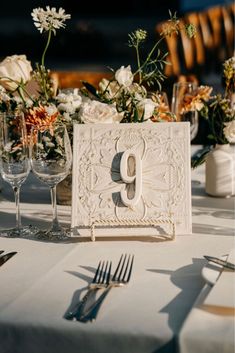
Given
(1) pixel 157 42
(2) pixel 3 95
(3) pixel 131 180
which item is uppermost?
(1) pixel 157 42

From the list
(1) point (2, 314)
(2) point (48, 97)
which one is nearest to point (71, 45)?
(2) point (48, 97)

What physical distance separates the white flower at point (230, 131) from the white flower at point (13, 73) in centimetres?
55

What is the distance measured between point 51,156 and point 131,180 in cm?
19

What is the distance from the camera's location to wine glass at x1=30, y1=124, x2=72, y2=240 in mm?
1619

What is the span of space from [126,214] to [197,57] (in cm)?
380

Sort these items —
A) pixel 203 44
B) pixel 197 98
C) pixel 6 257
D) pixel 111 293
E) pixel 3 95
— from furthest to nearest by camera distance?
pixel 203 44
pixel 197 98
pixel 3 95
pixel 6 257
pixel 111 293

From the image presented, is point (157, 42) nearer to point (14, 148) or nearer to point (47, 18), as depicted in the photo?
point (47, 18)

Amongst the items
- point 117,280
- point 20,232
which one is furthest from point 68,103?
point 117,280

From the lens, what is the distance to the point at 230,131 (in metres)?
1.92

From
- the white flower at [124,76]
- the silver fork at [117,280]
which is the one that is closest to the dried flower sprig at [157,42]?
the white flower at [124,76]

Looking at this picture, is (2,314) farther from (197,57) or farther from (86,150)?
(197,57)

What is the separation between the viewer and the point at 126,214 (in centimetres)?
163

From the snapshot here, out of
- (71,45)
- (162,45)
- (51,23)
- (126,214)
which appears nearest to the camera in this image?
(126,214)

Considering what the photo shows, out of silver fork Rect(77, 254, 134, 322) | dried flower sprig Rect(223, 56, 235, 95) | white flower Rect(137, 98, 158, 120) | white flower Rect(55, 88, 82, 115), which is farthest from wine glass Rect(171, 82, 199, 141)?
silver fork Rect(77, 254, 134, 322)
